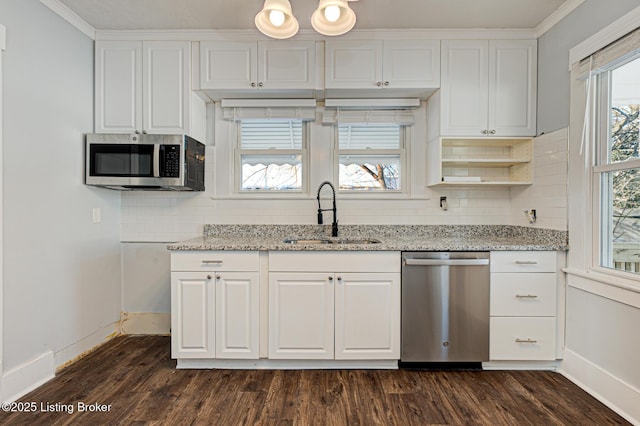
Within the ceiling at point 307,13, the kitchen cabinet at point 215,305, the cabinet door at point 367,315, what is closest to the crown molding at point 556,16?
the ceiling at point 307,13

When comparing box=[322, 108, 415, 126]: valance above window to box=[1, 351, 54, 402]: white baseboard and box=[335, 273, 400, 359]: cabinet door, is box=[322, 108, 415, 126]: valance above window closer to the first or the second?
box=[335, 273, 400, 359]: cabinet door

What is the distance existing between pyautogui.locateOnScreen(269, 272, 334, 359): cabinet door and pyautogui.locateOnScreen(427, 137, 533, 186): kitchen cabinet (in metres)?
1.33

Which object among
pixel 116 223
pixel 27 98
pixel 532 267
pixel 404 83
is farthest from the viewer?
pixel 116 223

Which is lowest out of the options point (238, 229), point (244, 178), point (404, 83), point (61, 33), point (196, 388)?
point (196, 388)

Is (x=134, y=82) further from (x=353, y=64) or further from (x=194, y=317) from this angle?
(x=194, y=317)

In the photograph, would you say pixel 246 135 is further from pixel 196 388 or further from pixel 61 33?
pixel 196 388

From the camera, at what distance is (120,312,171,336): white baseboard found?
3020mm

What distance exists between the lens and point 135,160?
8.51 feet

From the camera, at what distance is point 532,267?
7.79 ft

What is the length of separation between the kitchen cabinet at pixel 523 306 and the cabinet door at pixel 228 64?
7.44 ft

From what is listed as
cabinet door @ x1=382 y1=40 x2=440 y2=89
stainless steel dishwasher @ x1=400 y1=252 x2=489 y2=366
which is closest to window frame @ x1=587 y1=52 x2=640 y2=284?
stainless steel dishwasher @ x1=400 y1=252 x2=489 y2=366

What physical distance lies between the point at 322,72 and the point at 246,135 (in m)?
0.90

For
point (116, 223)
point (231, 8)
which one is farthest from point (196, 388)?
point (231, 8)

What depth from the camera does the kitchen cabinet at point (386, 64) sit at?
105 inches
